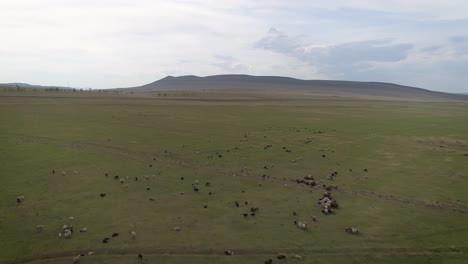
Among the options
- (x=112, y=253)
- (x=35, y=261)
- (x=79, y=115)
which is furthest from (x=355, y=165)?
(x=79, y=115)

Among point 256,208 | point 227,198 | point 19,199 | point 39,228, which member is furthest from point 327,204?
point 19,199

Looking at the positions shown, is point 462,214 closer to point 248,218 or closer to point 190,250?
point 248,218

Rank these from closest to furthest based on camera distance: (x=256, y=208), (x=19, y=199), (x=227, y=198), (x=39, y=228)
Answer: (x=39, y=228)
(x=256, y=208)
(x=19, y=199)
(x=227, y=198)

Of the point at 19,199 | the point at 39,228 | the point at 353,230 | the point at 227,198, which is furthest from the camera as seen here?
the point at 227,198

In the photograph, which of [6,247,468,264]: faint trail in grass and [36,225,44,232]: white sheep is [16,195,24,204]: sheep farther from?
[6,247,468,264]: faint trail in grass

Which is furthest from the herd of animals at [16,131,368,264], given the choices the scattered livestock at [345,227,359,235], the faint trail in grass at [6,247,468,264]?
the faint trail in grass at [6,247,468,264]

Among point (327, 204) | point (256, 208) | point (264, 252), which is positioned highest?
point (327, 204)

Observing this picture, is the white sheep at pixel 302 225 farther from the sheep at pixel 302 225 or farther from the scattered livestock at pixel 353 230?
the scattered livestock at pixel 353 230

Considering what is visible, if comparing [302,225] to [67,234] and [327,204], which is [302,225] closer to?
[327,204]
